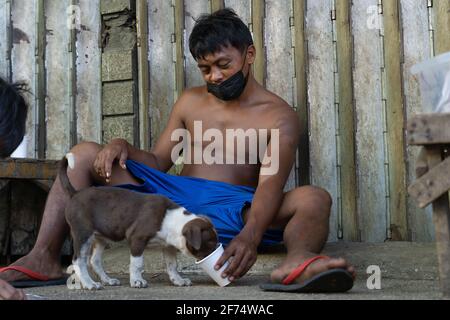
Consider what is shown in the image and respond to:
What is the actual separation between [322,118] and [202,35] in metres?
1.03

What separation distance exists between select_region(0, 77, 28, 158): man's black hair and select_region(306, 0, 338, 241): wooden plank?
1.79m

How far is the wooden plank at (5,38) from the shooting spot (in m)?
5.38

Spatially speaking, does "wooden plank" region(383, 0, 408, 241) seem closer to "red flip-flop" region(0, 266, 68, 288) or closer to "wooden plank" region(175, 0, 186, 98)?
"wooden plank" region(175, 0, 186, 98)

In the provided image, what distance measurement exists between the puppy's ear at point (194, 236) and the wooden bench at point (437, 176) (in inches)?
37.6

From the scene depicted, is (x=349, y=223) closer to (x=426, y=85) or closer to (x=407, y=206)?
(x=407, y=206)

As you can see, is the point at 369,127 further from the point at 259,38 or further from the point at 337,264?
the point at 337,264

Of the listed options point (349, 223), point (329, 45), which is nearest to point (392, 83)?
point (329, 45)

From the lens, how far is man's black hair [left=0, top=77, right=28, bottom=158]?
343 centimetres

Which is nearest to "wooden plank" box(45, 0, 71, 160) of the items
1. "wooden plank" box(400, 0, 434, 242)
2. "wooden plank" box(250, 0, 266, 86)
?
"wooden plank" box(250, 0, 266, 86)

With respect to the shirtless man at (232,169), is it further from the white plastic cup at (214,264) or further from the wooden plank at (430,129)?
the wooden plank at (430,129)

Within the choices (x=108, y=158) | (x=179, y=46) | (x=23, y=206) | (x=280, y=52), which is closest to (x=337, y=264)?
(x=108, y=158)

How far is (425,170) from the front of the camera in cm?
275

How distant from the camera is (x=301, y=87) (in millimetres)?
4652
